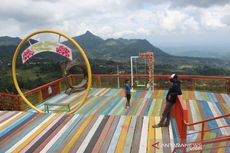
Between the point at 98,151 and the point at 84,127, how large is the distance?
186cm

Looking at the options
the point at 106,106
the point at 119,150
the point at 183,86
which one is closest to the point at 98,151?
the point at 119,150

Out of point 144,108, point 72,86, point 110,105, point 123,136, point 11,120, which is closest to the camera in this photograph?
point 123,136

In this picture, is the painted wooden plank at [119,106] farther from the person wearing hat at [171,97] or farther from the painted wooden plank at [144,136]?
the person wearing hat at [171,97]

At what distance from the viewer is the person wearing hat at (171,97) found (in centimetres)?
772

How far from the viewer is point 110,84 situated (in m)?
17.8

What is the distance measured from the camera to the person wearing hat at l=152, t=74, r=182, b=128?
772cm

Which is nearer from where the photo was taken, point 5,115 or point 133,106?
point 5,115

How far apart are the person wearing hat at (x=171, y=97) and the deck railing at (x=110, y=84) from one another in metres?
7.63

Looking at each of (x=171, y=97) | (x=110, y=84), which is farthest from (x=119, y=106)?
(x=171, y=97)

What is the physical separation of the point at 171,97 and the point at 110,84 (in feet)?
33.1

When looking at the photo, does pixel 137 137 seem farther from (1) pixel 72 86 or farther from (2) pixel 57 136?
(1) pixel 72 86

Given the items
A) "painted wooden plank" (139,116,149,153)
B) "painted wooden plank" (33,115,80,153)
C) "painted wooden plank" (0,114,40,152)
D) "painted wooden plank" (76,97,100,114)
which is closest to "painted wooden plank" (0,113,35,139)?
"painted wooden plank" (0,114,40,152)

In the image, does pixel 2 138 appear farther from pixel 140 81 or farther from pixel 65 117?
pixel 140 81

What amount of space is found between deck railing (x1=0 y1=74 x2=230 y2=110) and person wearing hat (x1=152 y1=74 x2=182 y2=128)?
7.63 meters
